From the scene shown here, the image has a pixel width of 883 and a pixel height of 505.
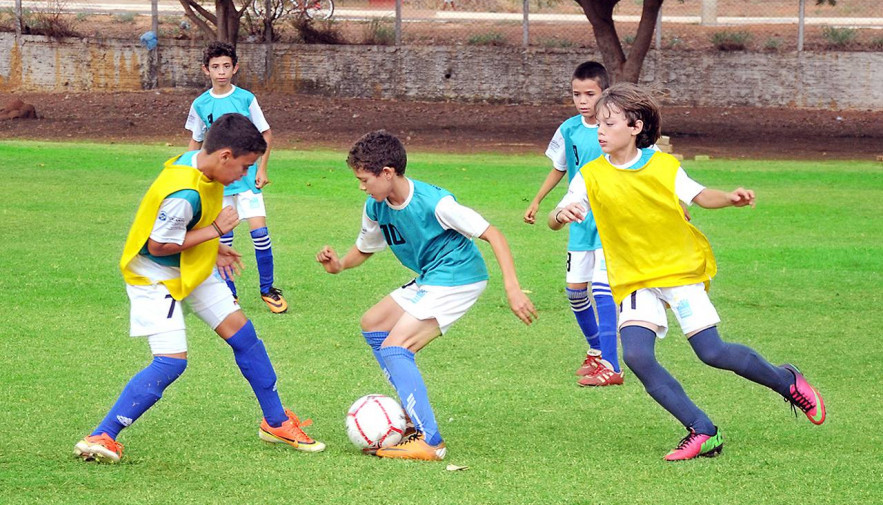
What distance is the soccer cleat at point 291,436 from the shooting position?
16.3 ft

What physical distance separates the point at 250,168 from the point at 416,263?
3.60 m

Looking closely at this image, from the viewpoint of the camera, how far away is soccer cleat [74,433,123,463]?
468 centimetres

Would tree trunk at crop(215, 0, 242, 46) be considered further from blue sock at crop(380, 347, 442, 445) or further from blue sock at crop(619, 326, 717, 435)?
blue sock at crop(619, 326, 717, 435)

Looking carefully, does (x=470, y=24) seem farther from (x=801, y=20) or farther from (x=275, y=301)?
(x=275, y=301)

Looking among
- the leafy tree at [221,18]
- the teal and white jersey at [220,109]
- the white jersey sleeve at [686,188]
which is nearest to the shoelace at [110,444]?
the white jersey sleeve at [686,188]

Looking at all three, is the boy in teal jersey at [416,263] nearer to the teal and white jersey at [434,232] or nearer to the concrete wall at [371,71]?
the teal and white jersey at [434,232]

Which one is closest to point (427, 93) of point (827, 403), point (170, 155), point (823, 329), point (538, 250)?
point (170, 155)

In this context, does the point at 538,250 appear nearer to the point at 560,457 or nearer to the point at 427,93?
the point at 560,457

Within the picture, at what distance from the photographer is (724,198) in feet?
15.5

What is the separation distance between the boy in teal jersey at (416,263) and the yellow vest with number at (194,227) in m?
0.55

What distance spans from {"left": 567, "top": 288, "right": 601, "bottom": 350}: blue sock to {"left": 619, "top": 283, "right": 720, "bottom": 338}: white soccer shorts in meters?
1.58

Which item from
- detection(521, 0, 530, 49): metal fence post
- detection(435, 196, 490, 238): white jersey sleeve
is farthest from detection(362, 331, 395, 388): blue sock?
detection(521, 0, 530, 49): metal fence post

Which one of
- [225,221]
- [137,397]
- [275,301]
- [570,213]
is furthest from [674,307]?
[275,301]

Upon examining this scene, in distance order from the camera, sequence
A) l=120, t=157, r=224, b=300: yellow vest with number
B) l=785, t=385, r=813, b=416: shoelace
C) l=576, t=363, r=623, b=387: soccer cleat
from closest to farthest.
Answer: l=120, t=157, r=224, b=300: yellow vest with number < l=785, t=385, r=813, b=416: shoelace < l=576, t=363, r=623, b=387: soccer cleat
